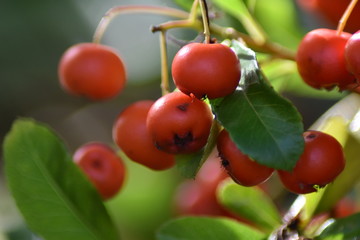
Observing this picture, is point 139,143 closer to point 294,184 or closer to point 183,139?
point 183,139

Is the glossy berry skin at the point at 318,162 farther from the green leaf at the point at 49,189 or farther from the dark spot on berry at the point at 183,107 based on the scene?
the green leaf at the point at 49,189

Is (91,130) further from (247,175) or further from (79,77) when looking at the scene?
(247,175)

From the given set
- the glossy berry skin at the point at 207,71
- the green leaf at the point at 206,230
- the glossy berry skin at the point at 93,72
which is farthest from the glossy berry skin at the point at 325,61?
the glossy berry skin at the point at 93,72

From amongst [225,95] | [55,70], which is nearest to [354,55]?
[225,95]

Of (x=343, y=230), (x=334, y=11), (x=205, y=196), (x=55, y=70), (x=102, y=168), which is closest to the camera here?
(x=343, y=230)

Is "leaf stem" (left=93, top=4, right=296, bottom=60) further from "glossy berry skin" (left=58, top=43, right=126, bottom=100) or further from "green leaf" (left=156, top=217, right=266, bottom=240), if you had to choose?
"green leaf" (left=156, top=217, right=266, bottom=240)

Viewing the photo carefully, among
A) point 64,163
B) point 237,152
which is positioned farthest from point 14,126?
point 237,152

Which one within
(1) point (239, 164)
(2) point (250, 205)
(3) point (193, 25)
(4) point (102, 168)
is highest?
(3) point (193, 25)

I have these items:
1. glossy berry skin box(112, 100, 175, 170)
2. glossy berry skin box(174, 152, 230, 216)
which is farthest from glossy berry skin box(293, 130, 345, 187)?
glossy berry skin box(174, 152, 230, 216)
